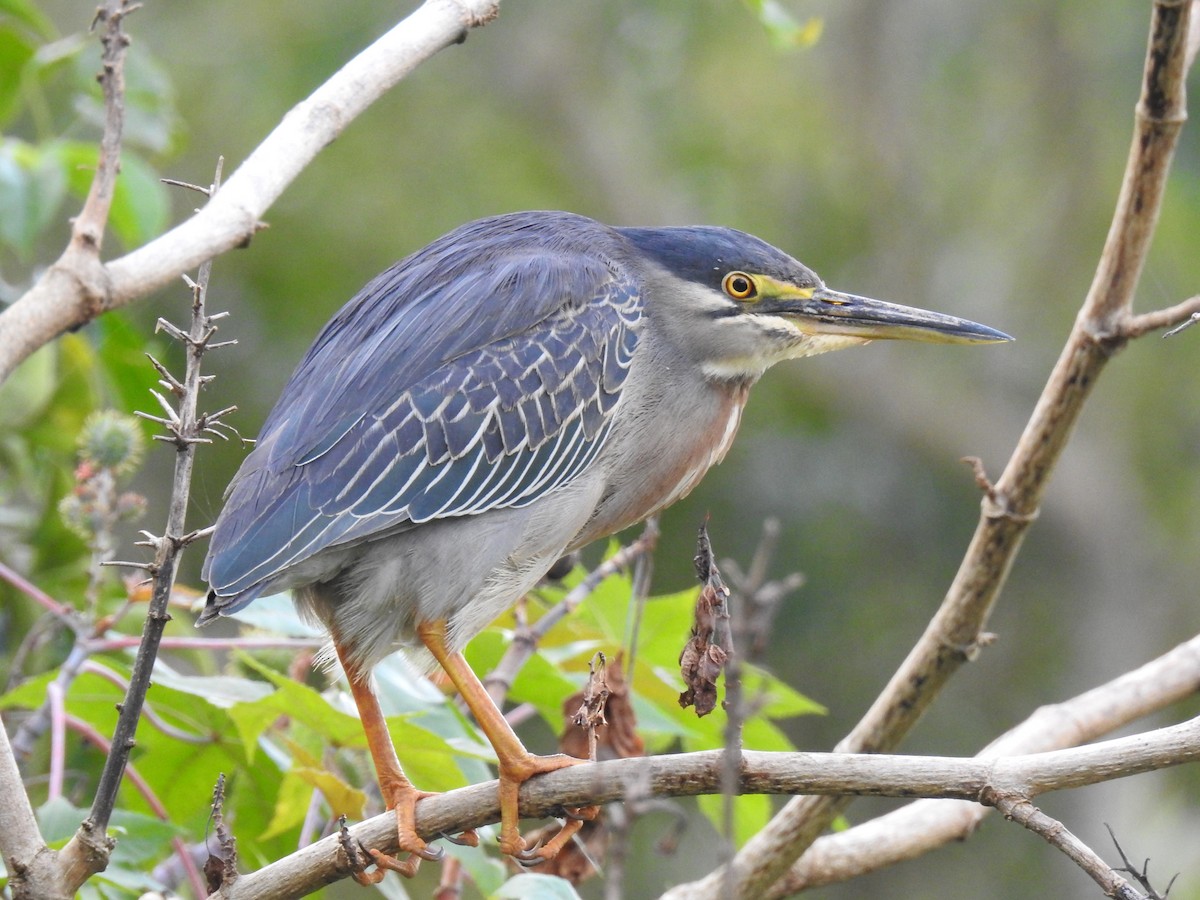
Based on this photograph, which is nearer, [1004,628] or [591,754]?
[591,754]

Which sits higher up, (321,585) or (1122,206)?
(1122,206)

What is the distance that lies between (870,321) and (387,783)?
4.41 feet

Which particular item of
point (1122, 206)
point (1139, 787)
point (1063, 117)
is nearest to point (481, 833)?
point (1122, 206)

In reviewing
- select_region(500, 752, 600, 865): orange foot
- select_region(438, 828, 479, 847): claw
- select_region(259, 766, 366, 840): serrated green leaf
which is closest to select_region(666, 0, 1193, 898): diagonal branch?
select_region(500, 752, 600, 865): orange foot

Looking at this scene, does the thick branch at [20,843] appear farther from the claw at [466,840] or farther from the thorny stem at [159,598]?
the claw at [466,840]

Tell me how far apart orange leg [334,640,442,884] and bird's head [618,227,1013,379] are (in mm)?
964

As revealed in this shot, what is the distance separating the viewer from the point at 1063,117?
934 cm

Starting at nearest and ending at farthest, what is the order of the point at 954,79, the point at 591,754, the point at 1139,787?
the point at 591,754 → the point at 1139,787 → the point at 954,79

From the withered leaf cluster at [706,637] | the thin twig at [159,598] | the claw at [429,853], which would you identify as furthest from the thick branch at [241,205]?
the claw at [429,853]

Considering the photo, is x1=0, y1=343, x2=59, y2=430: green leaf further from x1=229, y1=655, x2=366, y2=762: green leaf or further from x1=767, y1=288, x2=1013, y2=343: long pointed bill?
x1=767, y1=288, x2=1013, y2=343: long pointed bill

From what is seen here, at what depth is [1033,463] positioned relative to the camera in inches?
104

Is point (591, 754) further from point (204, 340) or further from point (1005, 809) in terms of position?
point (204, 340)

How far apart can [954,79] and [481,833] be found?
848 centimetres

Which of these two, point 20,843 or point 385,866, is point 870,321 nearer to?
point 385,866
